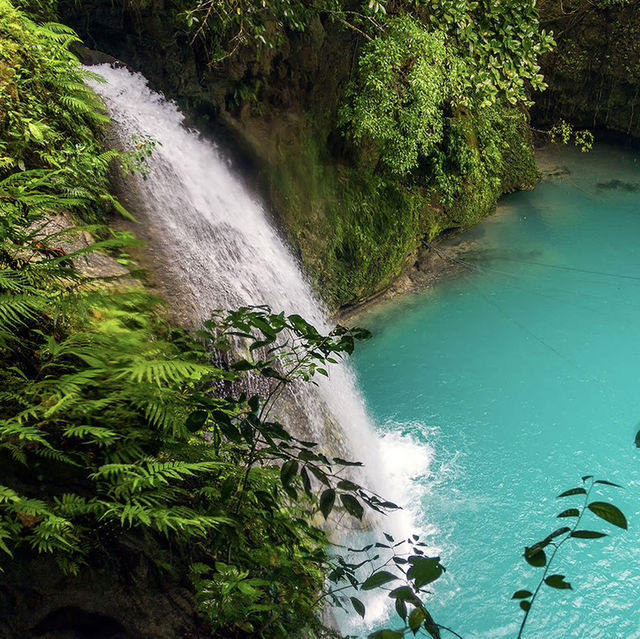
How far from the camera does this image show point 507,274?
26.6ft

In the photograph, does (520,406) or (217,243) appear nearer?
(217,243)

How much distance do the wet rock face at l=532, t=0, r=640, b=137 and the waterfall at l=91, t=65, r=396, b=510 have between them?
25.6ft

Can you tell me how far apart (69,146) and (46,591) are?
281 centimetres

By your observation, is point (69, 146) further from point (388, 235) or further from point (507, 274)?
point (507, 274)

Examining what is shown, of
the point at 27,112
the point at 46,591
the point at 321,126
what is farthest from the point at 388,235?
the point at 46,591

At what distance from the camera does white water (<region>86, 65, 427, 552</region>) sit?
170 inches

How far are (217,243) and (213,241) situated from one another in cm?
5

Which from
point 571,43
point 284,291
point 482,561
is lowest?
point 482,561

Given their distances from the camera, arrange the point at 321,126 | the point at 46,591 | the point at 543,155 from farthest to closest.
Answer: the point at 543,155
the point at 321,126
the point at 46,591

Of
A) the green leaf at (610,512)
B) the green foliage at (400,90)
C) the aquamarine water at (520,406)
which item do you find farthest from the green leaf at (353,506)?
the green foliage at (400,90)

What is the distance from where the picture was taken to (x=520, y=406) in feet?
19.4

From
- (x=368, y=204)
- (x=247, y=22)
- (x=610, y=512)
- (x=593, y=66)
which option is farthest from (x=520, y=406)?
(x=593, y=66)

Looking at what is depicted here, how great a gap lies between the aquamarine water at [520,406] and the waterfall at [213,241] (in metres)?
0.56

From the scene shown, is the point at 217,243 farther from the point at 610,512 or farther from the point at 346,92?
the point at 610,512
